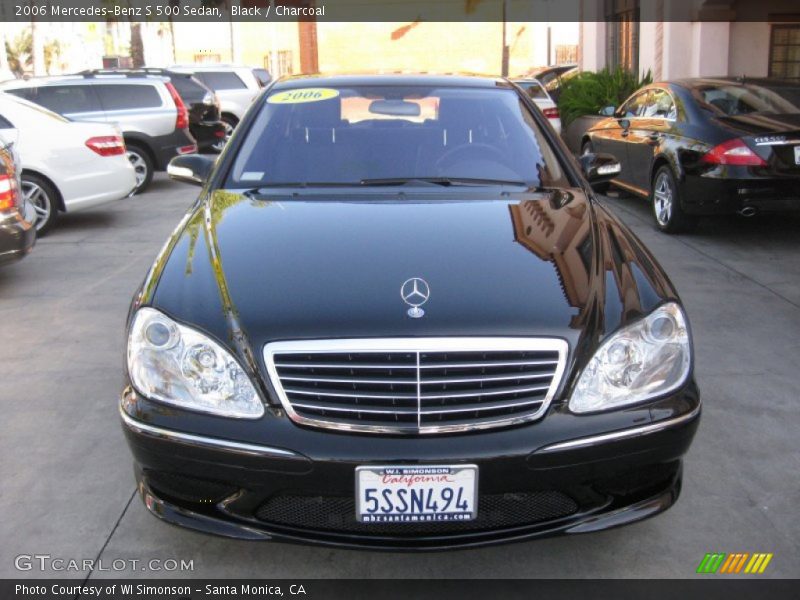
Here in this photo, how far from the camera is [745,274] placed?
22.9ft

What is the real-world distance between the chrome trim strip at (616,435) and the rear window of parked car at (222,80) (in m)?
16.7

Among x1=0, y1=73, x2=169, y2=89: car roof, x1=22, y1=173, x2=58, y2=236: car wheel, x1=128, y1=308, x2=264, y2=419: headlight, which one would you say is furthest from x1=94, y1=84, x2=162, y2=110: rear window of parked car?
x1=128, y1=308, x2=264, y2=419: headlight

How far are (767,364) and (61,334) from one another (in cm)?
418

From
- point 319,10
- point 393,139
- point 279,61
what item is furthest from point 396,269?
point 279,61

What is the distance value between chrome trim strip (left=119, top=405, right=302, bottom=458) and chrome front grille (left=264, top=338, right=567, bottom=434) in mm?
109

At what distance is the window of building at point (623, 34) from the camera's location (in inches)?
738

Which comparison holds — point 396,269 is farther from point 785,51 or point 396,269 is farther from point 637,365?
point 785,51

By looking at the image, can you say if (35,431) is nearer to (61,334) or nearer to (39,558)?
(39,558)

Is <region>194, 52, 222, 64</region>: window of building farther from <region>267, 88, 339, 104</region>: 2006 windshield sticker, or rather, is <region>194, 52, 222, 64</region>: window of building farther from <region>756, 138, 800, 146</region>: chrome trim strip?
<region>267, 88, 339, 104</region>: 2006 windshield sticker

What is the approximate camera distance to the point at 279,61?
44.6 m

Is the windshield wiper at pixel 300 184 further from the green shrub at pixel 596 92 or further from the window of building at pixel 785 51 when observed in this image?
the window of building at pixel 785 51

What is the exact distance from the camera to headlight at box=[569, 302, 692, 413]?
104 inches

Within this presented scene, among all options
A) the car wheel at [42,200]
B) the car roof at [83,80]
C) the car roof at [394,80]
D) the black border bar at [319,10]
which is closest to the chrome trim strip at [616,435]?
the car roof at [394,80]

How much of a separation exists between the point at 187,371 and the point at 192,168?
2178mm
